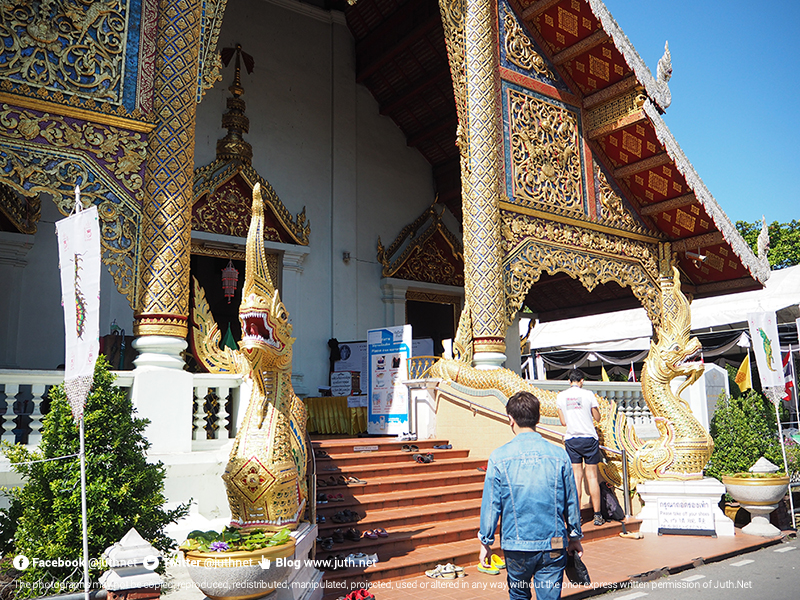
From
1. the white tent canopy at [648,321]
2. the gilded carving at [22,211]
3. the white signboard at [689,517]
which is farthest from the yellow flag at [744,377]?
the gilded carving at [22,211]

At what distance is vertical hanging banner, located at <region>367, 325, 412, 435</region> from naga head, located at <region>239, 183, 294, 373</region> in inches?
180

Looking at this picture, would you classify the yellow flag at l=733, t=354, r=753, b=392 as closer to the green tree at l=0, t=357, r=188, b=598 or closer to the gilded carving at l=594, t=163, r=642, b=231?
the gilded carving at l=594, t=163, r=642, b=231

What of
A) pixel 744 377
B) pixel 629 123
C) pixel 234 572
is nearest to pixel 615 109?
pixel 629 123

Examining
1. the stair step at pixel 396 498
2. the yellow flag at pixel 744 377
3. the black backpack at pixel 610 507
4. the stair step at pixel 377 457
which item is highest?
the yellow flag at pixel 744 377

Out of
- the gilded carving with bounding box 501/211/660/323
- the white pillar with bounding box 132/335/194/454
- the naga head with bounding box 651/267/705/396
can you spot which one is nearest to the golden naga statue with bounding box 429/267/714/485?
the naga head with bounding box 651/267/705/396

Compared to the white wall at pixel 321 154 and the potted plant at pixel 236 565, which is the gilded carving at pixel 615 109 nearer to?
the white wall at pixel 321 154

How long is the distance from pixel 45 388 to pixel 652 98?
8072 mm

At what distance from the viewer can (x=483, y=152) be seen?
786 cm

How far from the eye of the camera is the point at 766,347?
7.45m

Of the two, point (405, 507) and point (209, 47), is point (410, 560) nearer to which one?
point (405, 507)

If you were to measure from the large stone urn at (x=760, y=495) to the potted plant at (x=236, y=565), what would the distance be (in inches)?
196

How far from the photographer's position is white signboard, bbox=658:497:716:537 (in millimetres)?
5957

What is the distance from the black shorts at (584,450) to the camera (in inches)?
228

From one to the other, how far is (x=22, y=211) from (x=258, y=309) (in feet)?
19.8
